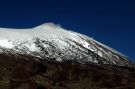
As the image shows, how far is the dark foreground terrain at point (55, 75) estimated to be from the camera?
142 meters

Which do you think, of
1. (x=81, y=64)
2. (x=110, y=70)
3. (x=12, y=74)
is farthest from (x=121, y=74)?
(x=12, y=74)

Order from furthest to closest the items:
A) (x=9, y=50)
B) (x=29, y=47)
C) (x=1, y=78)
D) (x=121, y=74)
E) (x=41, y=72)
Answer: (x=29, y=47)
(x=9, y=50)
(x=121, y=74)
(x=41, y=72)
(x=1, y=78)

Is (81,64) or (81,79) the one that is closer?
(81,79)

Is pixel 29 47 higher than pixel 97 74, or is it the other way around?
pixel 29 47

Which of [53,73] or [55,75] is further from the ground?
[53,73]

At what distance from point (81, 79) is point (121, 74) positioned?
873 inches

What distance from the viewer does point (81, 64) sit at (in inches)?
7234

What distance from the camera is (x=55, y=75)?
157375mm

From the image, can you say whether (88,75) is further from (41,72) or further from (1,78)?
(1,78)

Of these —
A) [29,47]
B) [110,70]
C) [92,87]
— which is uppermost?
[29,47]

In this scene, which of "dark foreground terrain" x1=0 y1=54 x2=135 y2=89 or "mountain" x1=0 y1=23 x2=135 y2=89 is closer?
"dark foreground terrain" x1=0 y1=54 x2=135 y2=89

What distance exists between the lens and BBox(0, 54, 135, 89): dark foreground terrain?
465 feet

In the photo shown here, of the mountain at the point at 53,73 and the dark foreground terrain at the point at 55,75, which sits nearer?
the dark foreground terrain at the point at 55,75

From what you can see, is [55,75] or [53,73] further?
[53,73]
